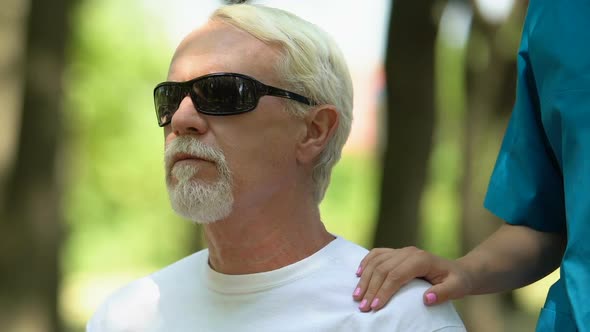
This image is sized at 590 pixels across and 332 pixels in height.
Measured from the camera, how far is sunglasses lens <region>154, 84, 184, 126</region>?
2816 millimetres

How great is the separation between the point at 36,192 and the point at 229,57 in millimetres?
4942

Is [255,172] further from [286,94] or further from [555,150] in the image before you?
[555,150]

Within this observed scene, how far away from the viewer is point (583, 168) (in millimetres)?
2148

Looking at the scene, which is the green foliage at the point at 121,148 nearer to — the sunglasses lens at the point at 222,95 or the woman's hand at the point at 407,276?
the sunglasses lens at the point at 222,95

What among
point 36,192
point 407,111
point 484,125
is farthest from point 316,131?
point 484,125

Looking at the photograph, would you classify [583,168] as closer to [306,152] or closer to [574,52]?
[574,52]

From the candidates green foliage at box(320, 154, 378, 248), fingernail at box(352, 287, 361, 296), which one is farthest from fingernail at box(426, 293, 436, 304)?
green foliage at box(320, 154, 378, 248)

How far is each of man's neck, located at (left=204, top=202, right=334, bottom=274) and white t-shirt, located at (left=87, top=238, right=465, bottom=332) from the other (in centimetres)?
5

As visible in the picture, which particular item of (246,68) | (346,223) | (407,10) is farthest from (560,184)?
(346,223)

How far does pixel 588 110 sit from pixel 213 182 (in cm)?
111

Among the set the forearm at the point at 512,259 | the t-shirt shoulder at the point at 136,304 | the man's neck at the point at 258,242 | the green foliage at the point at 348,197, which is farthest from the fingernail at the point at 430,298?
the green foliage at the point at 348,197

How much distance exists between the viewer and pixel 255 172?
2785mm

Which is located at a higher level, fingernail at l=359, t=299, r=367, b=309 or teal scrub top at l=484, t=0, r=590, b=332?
teal scrub top at l=484, t=0, r=590, b=332

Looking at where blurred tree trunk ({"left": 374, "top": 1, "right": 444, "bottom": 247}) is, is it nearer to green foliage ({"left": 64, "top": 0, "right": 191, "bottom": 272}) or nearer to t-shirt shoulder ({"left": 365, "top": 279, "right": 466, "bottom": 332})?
t-shirt shoulder ({"left": 365, "top": 279, "right": 466, "bottom": 332})
